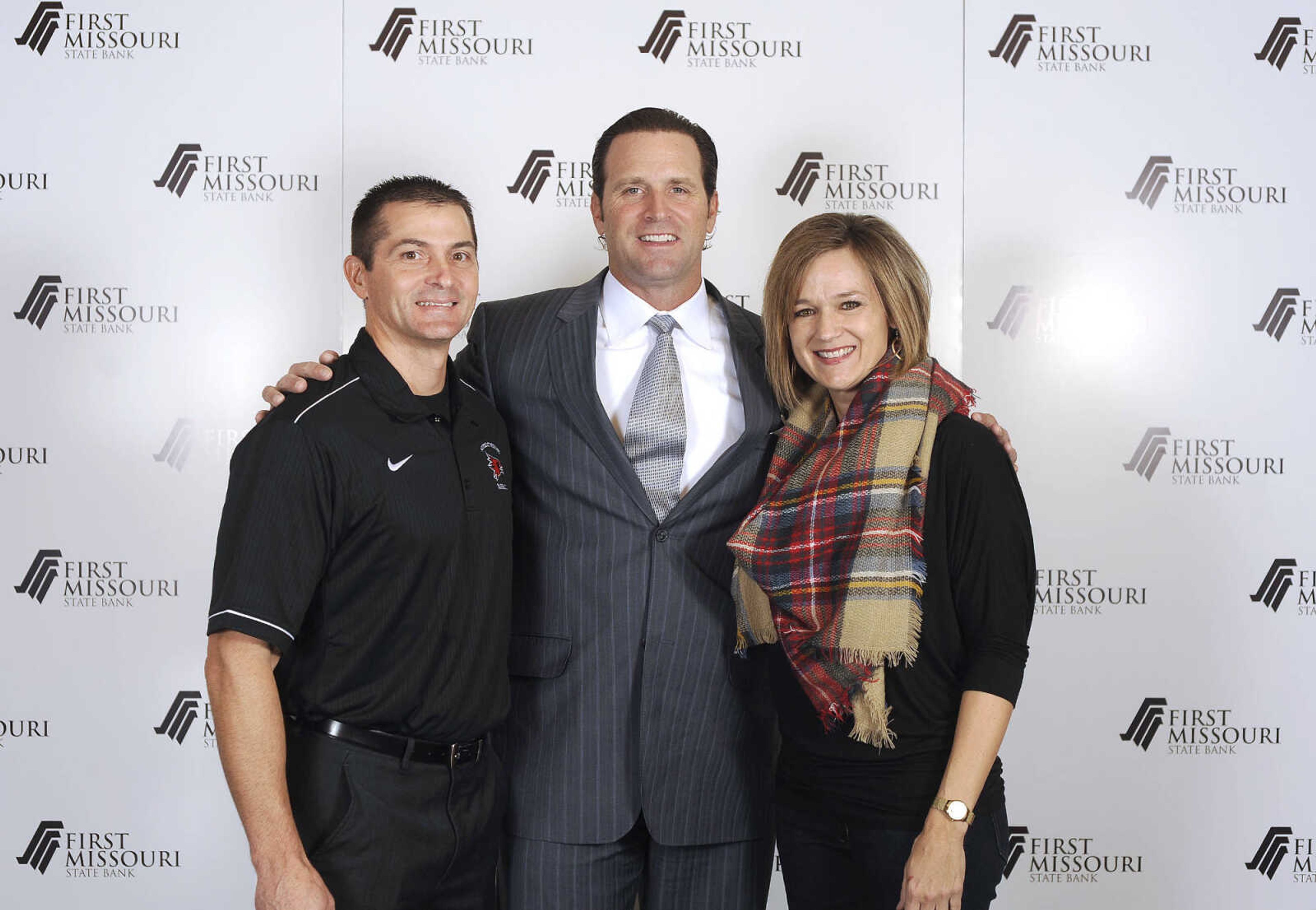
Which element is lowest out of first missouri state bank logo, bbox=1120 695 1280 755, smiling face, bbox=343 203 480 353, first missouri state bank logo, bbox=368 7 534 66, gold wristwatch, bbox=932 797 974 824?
first missouri state bank logo, bbox=1120 695 1280 755

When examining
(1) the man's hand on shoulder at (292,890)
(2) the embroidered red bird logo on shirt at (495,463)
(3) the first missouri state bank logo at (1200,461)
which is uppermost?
(3) the first missouri state bank logo at (1200,461)

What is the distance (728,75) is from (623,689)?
6.43 feet

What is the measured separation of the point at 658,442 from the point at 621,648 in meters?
0.42

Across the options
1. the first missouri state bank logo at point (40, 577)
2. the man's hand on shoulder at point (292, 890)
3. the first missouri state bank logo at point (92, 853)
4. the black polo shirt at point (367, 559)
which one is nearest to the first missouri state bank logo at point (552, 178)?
the black polo shirt at point (367, 559)

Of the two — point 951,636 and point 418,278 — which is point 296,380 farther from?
point 951,636

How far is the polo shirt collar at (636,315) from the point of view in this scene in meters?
2.22

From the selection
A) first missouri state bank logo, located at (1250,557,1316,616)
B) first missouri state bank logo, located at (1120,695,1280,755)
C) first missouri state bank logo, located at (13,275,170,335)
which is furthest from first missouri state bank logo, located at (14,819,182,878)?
first missouri state bank logo, located at (1250,557,1316,616)

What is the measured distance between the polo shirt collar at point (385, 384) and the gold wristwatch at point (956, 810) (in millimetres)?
1107

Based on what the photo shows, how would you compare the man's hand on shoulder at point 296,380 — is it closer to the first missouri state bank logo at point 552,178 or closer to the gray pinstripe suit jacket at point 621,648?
the gray pinstripe suit jacket at point 621,648

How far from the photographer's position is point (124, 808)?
3.08m

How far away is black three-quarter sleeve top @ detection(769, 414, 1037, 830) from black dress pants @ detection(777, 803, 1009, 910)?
3 centimetres

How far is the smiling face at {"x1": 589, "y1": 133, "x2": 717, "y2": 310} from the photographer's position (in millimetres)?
2166

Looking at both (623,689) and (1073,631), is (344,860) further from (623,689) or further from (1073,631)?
(1073,631)

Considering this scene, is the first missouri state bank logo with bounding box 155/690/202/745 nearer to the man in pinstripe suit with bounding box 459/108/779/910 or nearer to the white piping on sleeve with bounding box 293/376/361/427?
the man in pinstripe suit with bounding box 459/108/779/910
